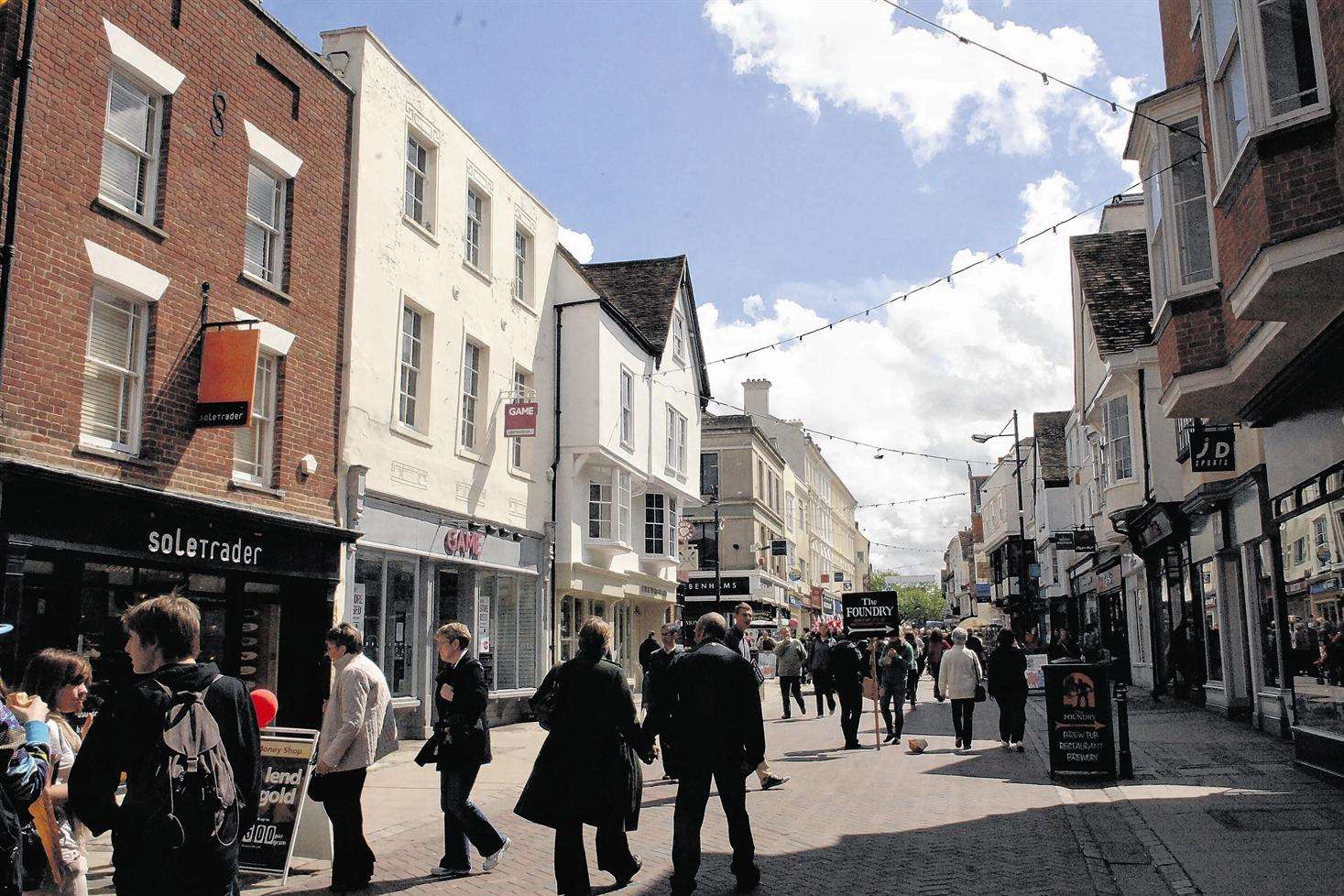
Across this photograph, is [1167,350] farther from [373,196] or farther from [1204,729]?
[373,196]

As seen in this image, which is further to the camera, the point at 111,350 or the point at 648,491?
the point at 648,491

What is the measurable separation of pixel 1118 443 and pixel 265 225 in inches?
757

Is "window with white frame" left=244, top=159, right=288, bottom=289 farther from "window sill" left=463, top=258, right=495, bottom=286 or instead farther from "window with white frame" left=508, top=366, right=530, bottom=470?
"window with white frame" left=508, top=366, right=530, bottom=470

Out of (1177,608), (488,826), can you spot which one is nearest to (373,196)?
(488,826)

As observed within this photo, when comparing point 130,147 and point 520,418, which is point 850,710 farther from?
point 130,147

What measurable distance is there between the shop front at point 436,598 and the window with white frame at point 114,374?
4.28 m

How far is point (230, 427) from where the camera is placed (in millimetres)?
12773

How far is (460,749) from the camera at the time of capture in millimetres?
7711

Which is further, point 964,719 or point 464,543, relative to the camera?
point 464,543

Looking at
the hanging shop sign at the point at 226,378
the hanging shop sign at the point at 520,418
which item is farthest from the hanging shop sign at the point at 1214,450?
the hanging shop sign at the point at 226,378

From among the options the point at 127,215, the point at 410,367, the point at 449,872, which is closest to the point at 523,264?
the point at 410,367

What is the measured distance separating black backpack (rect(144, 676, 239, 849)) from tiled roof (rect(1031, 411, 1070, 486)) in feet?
148

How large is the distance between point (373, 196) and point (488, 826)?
11073 millimetres

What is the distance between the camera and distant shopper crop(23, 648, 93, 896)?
4.93m
